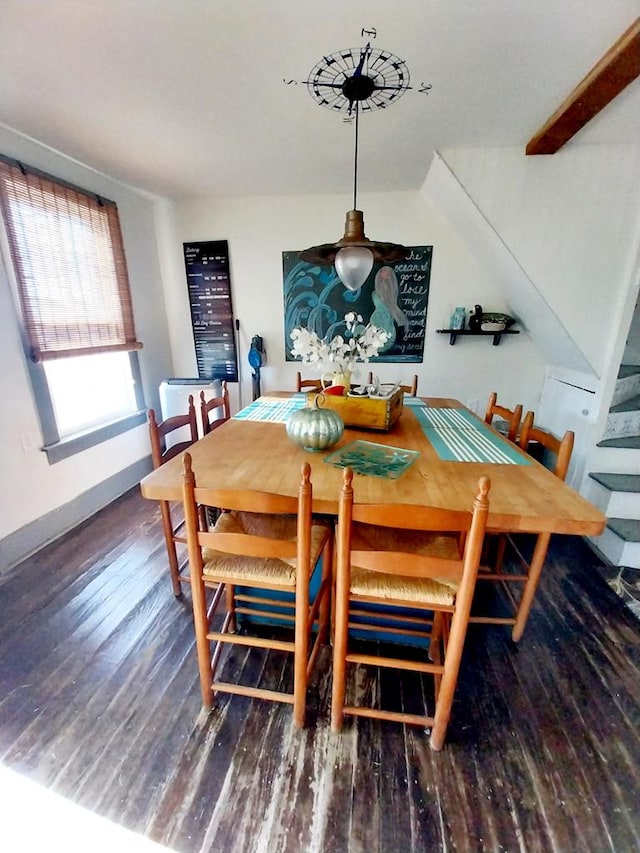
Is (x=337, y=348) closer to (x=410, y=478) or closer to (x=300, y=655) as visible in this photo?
(x=410, y=478)

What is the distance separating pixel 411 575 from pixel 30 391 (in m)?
2.45

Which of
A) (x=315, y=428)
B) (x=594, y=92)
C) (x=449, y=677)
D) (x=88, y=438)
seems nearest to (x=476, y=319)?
(x=594, y=92)

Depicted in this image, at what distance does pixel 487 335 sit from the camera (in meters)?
3.13

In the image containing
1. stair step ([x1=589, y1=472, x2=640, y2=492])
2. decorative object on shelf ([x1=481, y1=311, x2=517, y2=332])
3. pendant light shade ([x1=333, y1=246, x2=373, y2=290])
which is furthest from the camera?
decorative object on shelf ([x1=481, y1=311, x2=517, y2=332])

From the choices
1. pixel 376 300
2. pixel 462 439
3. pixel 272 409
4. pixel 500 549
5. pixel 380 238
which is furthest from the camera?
pixel 376 300

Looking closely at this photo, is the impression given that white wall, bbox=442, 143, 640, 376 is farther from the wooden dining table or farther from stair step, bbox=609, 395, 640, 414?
the wooden dining table

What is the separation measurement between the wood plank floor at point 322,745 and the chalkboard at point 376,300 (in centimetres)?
238

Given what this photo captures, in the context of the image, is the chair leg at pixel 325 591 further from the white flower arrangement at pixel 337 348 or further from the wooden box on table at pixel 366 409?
the white flower arrangement at pixel 337 348

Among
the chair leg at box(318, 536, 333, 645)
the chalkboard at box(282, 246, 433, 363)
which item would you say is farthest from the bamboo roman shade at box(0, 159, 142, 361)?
the chair leg at box(318, 536, 333, 645)

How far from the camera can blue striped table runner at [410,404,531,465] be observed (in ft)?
4.91

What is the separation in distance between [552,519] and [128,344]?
3.08 meters

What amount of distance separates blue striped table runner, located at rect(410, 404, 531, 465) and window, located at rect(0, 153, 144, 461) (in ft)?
7.70

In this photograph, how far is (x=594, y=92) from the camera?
163cm

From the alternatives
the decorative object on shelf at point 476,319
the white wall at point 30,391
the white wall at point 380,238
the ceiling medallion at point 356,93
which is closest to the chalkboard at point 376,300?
the white wall at point 380,238
